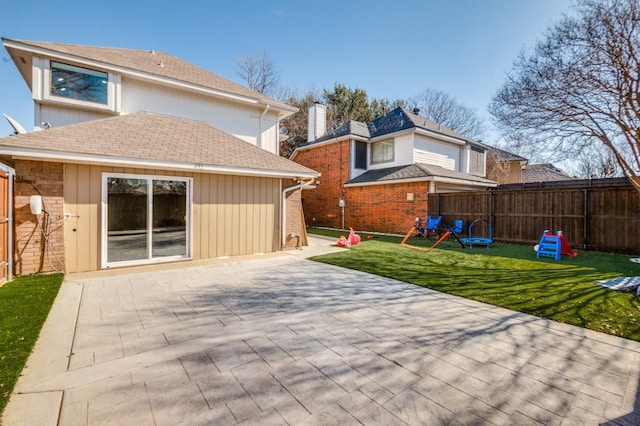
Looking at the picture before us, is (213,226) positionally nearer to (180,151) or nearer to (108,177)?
(180,151)

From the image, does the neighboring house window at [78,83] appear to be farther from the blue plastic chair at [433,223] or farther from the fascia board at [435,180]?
the blue plastic chair at [433,223]

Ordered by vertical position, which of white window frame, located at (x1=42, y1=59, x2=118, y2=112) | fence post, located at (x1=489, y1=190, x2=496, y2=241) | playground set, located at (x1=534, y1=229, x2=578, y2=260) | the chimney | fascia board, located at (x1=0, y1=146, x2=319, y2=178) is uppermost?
the chimney

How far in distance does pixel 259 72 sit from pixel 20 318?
25900 millimetres

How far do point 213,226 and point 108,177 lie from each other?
262 centimetres

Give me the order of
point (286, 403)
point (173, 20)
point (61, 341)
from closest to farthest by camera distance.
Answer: point (286, 403) → point (61, 341) → point (173, 20)

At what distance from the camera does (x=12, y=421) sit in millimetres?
2100

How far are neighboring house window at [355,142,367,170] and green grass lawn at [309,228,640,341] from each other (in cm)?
846

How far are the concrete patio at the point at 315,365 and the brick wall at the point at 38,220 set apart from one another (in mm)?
2095

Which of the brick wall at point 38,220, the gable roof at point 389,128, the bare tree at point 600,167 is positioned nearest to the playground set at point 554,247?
the gable roof at point 389,128

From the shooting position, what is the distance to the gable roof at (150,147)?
19.2ft

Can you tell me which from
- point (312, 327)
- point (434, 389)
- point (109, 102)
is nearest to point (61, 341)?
point (312, 327)

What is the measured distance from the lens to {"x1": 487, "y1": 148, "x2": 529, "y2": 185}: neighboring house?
88.6ft

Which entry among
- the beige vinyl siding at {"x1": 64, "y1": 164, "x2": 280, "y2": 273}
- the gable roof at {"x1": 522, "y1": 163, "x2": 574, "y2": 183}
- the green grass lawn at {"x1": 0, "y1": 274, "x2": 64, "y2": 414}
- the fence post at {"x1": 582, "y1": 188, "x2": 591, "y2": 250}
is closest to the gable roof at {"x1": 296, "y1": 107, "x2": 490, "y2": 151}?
the fence post at {"x1": 582, "y1": 188, "x2": 591, "y2": 250}

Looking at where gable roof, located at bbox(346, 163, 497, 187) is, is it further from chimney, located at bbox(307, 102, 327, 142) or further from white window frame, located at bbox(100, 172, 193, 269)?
white window frame, located at bbox(100, 172, 193, 269)
